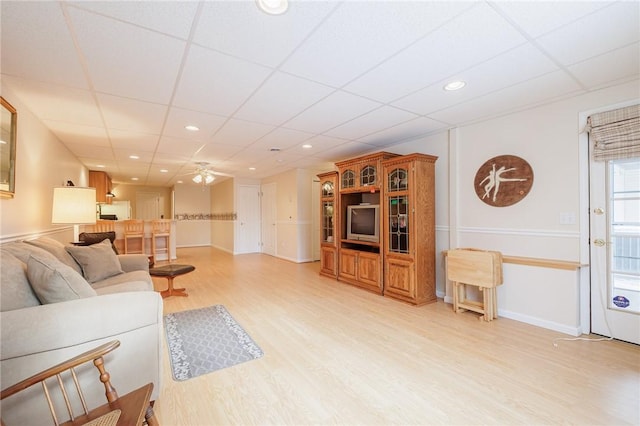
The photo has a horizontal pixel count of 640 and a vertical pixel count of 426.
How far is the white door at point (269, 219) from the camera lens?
7793mm

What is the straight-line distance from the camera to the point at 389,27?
169 centimetres

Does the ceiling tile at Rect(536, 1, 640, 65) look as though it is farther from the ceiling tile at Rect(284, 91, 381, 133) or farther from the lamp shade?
the lamp shade

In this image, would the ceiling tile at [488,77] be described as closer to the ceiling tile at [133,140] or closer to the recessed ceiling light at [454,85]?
the recessed ceiling light at [454,85]

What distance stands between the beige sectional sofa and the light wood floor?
42cm

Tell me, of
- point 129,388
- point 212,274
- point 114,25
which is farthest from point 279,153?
point 129,388

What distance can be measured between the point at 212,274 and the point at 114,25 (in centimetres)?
456

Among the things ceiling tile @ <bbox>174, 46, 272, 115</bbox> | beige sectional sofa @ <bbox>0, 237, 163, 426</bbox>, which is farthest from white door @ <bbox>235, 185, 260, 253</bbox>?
beige sectional sofa @ <bbox>0, 237, 163, 426</bbox>

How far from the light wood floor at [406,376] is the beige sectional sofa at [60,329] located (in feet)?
1.37

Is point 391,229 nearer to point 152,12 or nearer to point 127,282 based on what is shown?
point 127,282

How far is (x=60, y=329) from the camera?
1.42 meters

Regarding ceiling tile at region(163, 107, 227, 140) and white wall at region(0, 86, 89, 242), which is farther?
ceiling tile at region(163, 107, 227, 140)

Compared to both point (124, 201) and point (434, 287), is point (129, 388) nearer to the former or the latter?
point (434, 287)

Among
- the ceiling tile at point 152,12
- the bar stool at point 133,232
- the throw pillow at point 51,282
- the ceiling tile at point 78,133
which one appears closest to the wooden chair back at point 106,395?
the throw pillow at point 51,282

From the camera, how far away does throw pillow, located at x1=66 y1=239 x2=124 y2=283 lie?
9.31 ft
